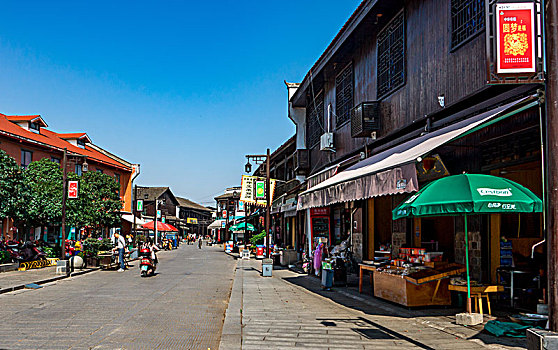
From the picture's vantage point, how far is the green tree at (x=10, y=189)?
2095cm

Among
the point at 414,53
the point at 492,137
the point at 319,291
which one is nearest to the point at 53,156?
the point at 319,291

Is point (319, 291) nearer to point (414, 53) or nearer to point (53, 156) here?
point (414, 53)

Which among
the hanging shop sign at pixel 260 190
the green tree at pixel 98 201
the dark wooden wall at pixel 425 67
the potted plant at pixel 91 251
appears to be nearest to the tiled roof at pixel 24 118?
the green tree at pixel 98 201

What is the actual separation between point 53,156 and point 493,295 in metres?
33.4

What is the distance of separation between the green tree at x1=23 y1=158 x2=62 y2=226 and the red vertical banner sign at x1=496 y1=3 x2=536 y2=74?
842 inches

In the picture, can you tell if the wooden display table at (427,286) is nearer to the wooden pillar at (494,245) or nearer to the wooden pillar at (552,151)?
the wooden pillar at (494,245)

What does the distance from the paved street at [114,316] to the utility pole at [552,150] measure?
4.77 metres

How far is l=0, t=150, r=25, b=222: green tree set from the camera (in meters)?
21.0

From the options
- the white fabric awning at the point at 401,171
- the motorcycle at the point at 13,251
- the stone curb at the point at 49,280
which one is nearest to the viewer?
the white fabric awning at the point at 401,171

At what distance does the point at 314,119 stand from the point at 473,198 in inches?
675

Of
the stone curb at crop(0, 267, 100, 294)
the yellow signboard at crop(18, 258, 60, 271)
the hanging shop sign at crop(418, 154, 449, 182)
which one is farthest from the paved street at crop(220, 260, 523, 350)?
the yellow signboard at crop(18, 258, 60, 271)

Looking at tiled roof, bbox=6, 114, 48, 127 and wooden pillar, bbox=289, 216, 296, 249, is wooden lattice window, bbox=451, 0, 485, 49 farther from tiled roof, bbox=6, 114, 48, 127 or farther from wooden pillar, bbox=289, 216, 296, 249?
tiled roof, bbox=6, 114, 48, 127

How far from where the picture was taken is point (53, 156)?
36.6 meters

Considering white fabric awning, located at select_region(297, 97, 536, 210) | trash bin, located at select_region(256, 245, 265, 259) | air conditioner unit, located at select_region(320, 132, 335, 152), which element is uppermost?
air conditioner unit, located at select_region(320, 132, 335, 152)
